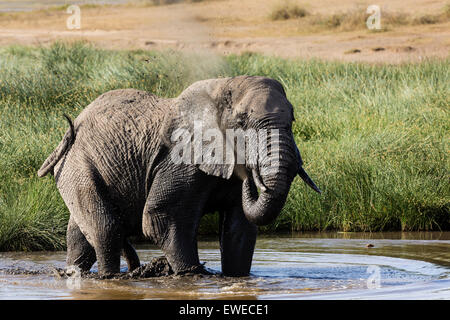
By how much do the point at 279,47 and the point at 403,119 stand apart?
14044mm

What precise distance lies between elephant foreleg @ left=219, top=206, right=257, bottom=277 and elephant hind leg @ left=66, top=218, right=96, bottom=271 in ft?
3.80

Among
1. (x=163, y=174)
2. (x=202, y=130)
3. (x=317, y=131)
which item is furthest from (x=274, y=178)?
(x=317, y=131)

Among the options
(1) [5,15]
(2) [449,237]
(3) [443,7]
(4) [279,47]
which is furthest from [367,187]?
(1) [5,15]

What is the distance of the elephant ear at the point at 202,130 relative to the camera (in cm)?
Answer: 787

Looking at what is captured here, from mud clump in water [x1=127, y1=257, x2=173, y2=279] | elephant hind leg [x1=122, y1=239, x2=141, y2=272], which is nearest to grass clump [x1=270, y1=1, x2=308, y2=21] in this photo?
elephant hind leg [x1=122, y1=239, x2=141, y2=272]

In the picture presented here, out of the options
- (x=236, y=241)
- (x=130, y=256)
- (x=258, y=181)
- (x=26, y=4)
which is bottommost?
(x=130, y=256)

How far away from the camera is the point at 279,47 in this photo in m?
27.8

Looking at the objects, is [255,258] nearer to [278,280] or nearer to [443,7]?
[278,280]

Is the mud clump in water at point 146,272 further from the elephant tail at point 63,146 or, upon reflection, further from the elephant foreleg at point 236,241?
the elephant tail at point 63,146

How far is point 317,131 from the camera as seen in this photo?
1418cm

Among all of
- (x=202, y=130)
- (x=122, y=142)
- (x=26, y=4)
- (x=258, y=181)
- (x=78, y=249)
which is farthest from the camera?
(x=26, y=4)

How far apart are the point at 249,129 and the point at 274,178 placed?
1.67 ft

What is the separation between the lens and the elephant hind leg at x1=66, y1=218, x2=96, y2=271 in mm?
8719

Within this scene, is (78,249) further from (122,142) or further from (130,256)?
(122,142)
